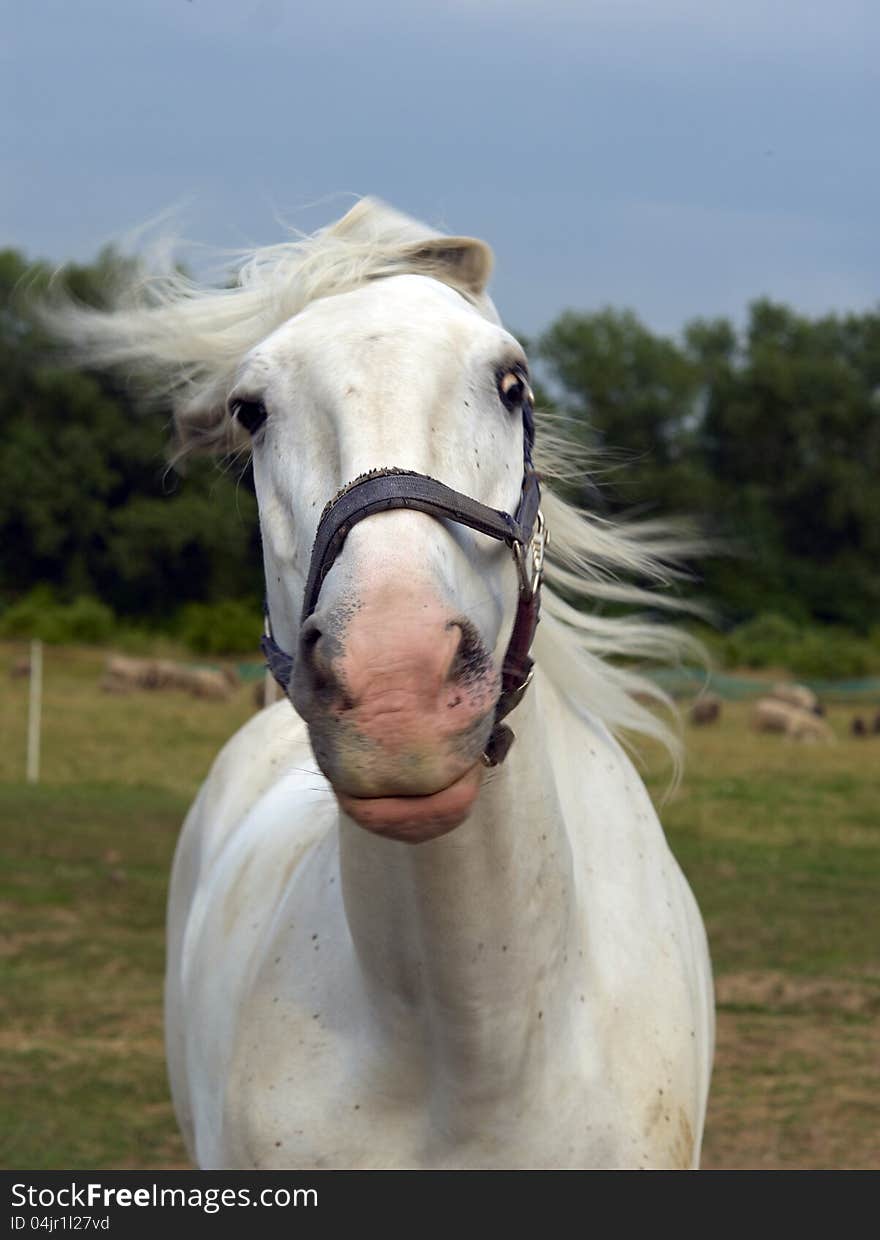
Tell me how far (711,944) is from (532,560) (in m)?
6.38

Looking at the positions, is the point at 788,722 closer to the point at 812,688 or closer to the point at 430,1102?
the point at 812,688

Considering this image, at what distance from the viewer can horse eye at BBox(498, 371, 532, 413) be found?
76.7 inches

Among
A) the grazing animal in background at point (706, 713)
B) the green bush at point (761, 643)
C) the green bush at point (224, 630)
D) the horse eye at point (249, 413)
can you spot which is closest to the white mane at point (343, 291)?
the horse eye at point (249, 413)

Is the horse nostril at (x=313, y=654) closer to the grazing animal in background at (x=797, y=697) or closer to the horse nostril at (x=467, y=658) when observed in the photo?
the horse nostril at (x=467, y=658)

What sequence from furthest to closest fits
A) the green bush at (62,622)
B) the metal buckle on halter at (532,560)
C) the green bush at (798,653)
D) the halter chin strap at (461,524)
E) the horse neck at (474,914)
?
the green bush at (62,622) < the green bush at (798,653) < the horse neck at (474,914) < the metal buckle on halter at (532,560) < the halter chin strap at (461,524)

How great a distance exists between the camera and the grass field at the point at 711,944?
536cm

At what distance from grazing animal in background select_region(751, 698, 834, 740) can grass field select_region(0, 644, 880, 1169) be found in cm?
159

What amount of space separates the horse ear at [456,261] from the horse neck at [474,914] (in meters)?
0.68

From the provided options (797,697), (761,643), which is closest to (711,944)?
(797,697)

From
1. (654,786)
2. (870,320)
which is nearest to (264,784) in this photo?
(654,786)

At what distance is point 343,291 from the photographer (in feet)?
7.11

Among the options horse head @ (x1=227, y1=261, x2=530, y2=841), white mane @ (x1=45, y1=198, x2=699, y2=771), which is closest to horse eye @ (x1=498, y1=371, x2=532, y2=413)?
horse head @ (x1=227, y1=261, x2=530, y2=841)

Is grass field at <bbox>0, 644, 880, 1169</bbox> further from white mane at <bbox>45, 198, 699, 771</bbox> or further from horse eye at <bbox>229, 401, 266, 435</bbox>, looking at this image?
horse eye at <bbox>229, 401, 266, 435</bbox>

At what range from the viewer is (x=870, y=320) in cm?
3319
